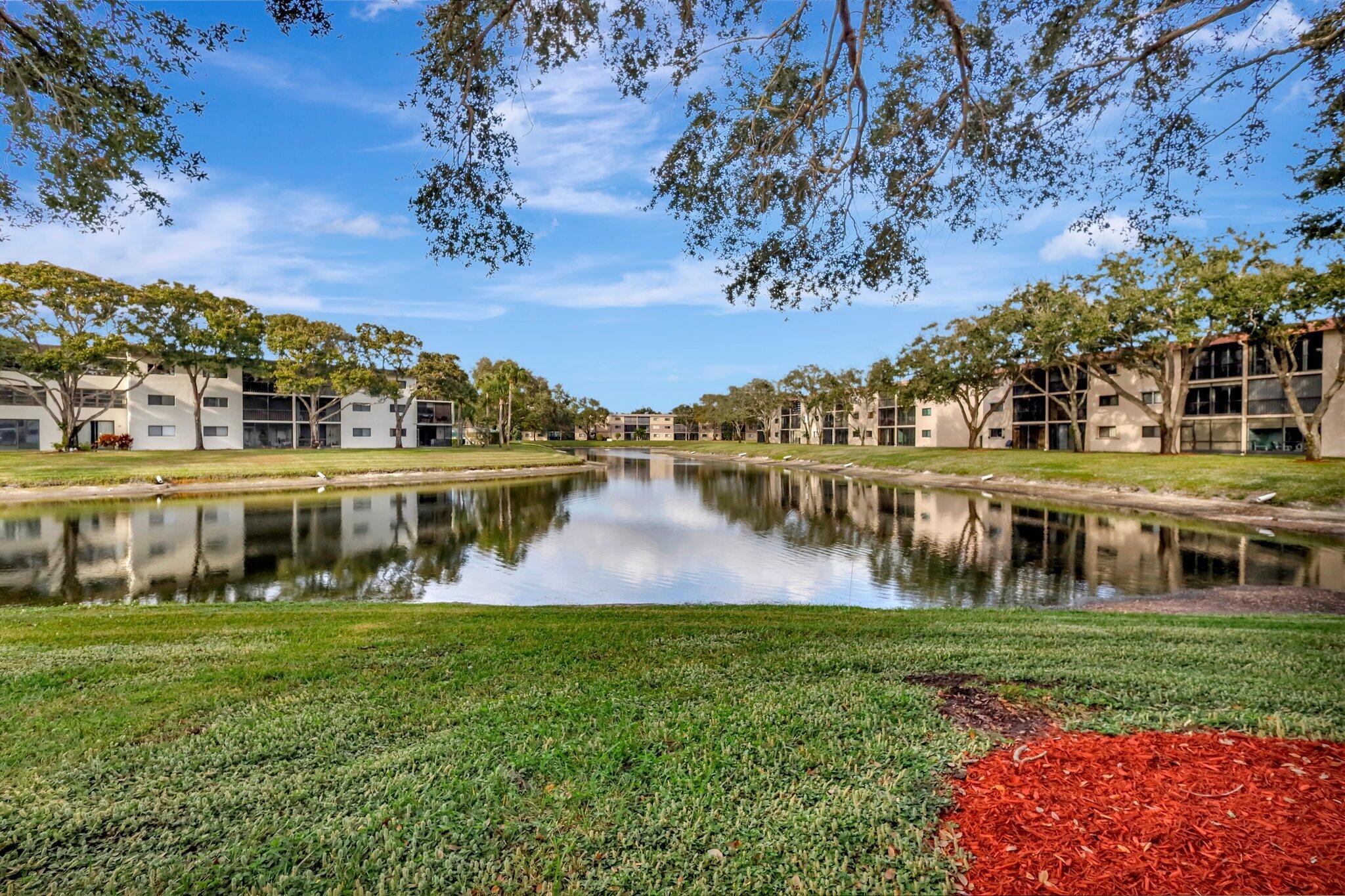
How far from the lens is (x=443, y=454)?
55281mm

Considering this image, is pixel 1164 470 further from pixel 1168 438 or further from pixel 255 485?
pixel 255 485

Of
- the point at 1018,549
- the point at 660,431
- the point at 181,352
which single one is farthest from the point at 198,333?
the point at 660,431

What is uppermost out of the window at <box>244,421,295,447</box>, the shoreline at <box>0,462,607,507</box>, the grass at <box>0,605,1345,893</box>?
the window at <box>244,421,295,447</box>

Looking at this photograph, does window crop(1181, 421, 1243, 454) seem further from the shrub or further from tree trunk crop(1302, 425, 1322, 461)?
the shrub

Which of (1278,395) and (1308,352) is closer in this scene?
(1308,352)

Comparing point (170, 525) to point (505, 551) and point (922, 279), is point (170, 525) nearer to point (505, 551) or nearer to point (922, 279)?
point (505, 551)

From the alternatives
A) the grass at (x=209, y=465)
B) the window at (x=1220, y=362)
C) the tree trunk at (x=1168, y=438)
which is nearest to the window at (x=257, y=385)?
the grass at (x=209, y=465)

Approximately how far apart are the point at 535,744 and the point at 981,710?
308 centimetres

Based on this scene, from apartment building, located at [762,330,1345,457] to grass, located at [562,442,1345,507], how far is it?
25.7 feet

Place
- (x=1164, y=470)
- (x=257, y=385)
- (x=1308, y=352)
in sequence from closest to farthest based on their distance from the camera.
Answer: (x=1164, y=470), (x=1308, y=352), (x=257, y=385)

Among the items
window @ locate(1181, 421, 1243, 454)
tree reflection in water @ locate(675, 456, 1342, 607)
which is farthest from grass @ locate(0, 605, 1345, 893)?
window @ locate(1181, 421, 1243, 454)

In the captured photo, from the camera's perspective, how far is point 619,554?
1714 centimetres

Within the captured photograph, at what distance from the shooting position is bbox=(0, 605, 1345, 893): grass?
2.69 m

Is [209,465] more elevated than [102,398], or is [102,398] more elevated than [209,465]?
[102,398]
